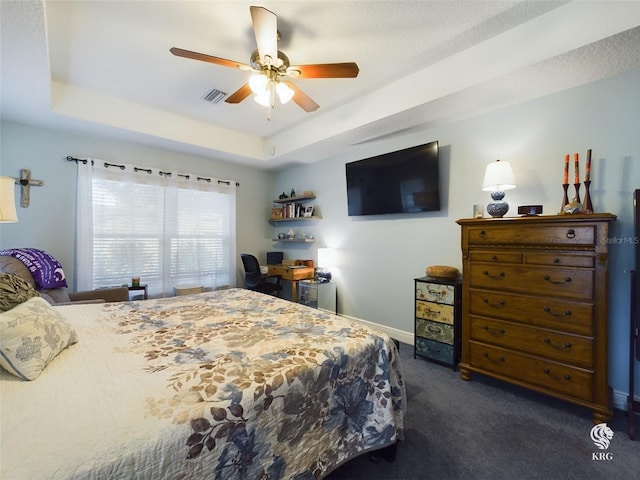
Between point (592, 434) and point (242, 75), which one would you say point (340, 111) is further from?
point (592, 434)

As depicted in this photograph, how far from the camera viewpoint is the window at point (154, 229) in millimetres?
3279

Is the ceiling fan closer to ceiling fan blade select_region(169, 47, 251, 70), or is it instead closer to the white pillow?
ceiling fan blade select_region(169, 47, 251, 70)

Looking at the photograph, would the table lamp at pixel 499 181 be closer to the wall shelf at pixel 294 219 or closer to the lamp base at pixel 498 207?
the lamp base at pixel 498 207

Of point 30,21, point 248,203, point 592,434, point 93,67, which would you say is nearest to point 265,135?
point 248,203

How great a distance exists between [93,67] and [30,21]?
90 cm

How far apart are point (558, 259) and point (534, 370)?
82 centimetres

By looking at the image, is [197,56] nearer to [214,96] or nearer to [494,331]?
[214,96]

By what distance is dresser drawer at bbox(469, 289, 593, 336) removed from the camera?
72.1 inches

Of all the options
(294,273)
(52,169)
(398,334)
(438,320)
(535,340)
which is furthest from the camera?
(294,273)

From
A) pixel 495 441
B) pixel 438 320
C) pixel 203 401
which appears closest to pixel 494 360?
pixel 438 320

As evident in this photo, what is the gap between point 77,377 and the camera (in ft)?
3.27

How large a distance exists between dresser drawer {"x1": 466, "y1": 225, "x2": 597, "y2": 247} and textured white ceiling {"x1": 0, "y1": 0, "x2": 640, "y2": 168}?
1129 millimetres

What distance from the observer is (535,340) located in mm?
1996

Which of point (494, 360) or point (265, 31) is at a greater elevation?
point (265, 31)
